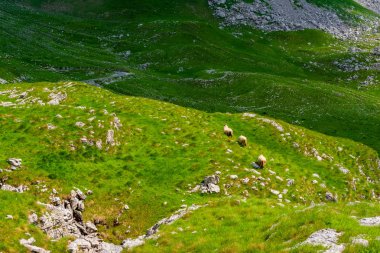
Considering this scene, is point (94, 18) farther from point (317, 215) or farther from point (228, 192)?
point (317, 215)

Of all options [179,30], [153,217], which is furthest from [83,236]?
[179,30]

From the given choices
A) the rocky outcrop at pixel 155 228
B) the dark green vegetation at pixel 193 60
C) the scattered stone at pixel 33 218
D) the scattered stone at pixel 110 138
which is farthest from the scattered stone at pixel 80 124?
the dark green vegetation at pixel 193 60

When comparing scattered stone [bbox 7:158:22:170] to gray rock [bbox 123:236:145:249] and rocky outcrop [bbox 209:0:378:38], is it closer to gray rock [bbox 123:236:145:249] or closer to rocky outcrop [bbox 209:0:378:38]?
gray rock [bbox 123:236:145:249]

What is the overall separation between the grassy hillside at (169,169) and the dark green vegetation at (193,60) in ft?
66.1

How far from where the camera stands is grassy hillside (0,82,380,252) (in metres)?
22.3

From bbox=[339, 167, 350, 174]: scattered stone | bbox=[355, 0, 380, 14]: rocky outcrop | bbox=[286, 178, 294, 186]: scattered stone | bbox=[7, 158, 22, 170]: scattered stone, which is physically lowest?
bbox=[339, 167, 350, 174]: scattered stone

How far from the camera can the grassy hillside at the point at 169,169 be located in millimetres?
22297

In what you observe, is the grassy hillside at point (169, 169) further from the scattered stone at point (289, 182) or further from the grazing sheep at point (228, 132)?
the grazing sheep at point (228, 132)

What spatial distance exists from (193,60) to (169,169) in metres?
69.3

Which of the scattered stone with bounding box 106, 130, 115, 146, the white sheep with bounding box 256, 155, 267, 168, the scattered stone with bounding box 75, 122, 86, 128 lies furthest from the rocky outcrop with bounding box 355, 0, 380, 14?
the scattered stone with bounding box 75, 122, 86, 128

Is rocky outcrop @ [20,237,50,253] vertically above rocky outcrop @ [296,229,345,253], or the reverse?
rocky outcrop @ [296,229,345,253]

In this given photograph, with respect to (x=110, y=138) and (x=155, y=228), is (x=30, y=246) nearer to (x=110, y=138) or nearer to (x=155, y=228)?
(x=155, y=228)

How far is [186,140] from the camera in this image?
3856 cm

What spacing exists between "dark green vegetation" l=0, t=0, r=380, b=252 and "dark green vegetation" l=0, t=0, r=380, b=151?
514 millimetres
